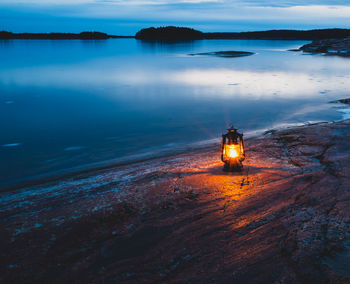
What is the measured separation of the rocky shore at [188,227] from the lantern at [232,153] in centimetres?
20

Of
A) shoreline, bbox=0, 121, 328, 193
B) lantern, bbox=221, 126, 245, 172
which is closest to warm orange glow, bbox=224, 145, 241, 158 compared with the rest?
lantern, bbox=221, 126, 245, 172

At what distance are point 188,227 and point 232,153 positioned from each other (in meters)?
2.29

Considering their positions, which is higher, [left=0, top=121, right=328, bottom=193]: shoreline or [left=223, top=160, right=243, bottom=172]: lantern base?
[left=223, top=160, right=243, bottom=172]: lantern base

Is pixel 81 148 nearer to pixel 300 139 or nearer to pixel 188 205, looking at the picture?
pixel 188 205

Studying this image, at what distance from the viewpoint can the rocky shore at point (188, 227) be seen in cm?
315

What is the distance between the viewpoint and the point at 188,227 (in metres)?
3.96

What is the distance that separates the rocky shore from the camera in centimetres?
315

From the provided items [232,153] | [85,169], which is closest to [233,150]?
[232,153]

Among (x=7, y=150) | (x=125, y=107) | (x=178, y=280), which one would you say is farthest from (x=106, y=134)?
(x=178, y=280)

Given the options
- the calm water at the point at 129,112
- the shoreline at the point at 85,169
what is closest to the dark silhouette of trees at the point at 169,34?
the calm water at the point at 129,112

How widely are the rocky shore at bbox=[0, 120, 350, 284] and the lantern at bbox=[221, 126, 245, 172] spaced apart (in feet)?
0.67

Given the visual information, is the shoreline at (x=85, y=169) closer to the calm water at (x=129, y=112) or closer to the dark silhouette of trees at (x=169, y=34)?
the calm water at (x=129, y=112)

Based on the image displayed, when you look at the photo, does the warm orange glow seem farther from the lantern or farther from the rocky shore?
the rocky shore

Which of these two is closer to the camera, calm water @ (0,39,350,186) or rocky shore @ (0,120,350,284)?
rocky shore @ (0,120,350,284)
